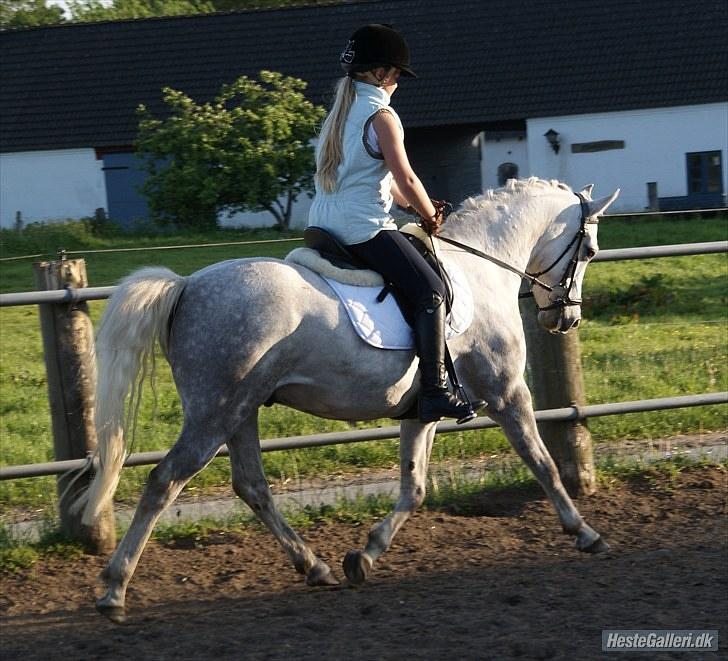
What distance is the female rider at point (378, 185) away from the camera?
206 inches

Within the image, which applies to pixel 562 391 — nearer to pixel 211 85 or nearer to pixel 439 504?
pixel 439 504

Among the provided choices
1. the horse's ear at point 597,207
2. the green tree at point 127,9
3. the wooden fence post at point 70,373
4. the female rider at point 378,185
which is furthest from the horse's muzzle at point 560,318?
the green tree at point 127,9

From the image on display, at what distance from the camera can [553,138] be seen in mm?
33562

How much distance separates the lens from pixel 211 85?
113 feet

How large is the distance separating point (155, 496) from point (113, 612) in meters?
0.53

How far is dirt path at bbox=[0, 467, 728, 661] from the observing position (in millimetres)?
4660

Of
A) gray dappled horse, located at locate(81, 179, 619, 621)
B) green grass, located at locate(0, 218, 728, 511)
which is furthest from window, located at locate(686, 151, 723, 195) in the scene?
gray dappled horse, located at locate(81, 179, 619, 621)

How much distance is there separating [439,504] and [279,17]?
31587mm

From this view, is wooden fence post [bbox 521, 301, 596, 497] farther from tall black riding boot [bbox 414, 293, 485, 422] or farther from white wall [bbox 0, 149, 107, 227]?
white wall [bbox 0, 149, 107, 227]

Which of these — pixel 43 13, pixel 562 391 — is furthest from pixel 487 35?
pixel 43 13

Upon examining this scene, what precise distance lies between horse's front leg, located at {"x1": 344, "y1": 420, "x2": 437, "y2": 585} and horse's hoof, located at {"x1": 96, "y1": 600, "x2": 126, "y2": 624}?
1.09 m

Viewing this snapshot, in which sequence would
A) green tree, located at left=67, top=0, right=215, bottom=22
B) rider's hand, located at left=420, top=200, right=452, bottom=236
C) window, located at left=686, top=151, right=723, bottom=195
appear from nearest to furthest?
1. rider's hand, located at left=420, top=200, right=452, bottom=236
2. window, located at left=686, top=151, right=723, bottom=195
3. green tree, located at left=67, top=0, right=215, bottom=22

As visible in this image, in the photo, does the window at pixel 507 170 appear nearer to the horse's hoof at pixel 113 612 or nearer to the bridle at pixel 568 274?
the bridle at pixel 568 274

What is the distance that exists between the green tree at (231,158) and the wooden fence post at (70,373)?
19427mm
